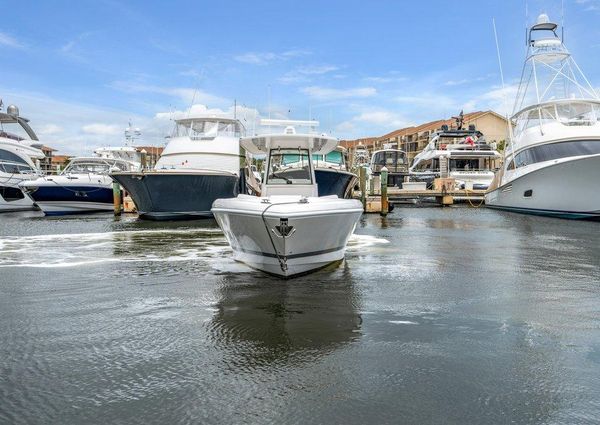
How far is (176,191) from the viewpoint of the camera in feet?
71.3

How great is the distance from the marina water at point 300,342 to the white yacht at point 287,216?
0.42m

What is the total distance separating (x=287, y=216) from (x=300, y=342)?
8.72 feet

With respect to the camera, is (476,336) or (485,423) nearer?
(485,423)

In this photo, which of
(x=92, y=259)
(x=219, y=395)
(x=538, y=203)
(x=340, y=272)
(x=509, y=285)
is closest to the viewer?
(x=219, y=395)

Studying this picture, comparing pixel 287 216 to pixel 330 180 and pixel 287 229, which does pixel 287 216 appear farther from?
pixel 330 180

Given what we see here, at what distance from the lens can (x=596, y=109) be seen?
84.3 ft

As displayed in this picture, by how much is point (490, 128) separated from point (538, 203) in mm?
62703

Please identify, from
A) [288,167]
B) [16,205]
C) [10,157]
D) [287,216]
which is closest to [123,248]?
[288,167]

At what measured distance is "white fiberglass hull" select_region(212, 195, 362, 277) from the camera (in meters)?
8.18

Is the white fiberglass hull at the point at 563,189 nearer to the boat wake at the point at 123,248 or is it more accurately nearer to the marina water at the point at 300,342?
the boat wake at the point at 123,248

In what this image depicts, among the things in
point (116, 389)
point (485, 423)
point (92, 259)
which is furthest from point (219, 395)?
point (92, 259)

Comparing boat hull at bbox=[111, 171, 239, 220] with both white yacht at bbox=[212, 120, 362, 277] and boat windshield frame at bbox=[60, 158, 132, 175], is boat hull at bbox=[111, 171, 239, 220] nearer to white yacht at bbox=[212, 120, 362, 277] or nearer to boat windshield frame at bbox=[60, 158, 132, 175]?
boat windshield frame at bbox=[60, 158, 132, 175]

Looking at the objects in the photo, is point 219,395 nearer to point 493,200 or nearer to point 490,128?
point 493,200

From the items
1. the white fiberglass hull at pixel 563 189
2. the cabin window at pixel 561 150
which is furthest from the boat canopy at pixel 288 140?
the cabin window at pixel 561 150
